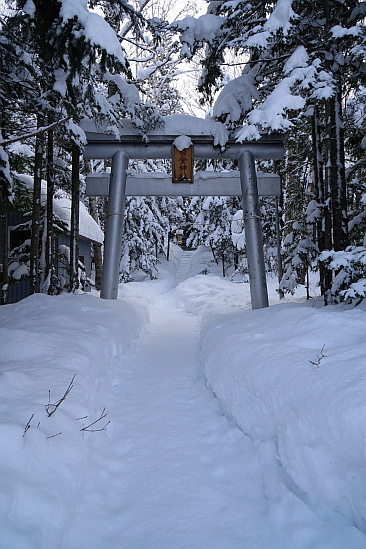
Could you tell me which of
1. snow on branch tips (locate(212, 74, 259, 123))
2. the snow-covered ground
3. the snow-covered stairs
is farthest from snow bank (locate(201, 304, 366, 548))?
the snow-covered stairs

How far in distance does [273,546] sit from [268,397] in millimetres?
1255

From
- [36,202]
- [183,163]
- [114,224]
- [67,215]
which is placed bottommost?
[114,224]

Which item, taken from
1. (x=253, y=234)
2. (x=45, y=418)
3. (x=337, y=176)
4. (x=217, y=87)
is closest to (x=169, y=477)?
(x=45, y=418)

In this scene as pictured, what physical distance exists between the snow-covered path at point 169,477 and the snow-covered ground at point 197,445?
0.01 meters

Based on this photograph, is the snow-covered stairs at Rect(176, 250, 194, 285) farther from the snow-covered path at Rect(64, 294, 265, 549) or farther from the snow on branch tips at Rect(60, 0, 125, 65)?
the snow-covered path at Rect(64, 294, 265, 549)

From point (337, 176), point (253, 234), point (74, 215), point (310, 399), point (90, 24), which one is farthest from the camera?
point (74, 215)

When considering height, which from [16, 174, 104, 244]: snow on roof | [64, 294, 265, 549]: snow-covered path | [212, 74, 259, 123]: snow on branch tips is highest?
[212, 74, 259, 123]: snow on branch tips

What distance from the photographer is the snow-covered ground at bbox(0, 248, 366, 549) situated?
84.5 inches

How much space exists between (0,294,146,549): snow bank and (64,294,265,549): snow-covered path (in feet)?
0.71

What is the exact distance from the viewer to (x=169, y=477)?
280 centimetres

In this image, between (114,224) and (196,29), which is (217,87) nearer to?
(196,29)

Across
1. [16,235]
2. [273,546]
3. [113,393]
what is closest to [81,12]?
[113,393]

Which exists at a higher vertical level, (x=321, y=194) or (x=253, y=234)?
(x=321, y=194)

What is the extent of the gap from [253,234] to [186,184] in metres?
2.34
